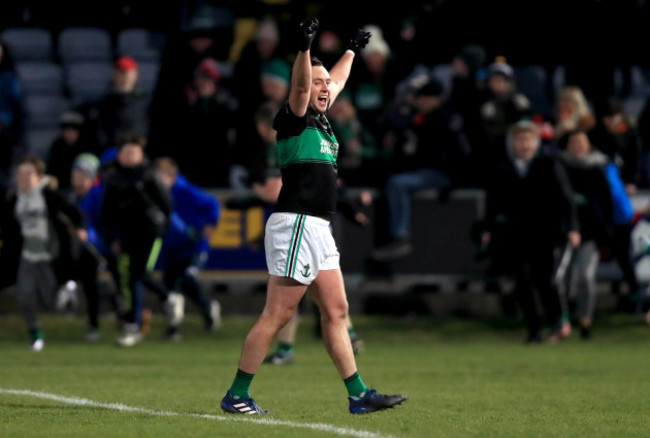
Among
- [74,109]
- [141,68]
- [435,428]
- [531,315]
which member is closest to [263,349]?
[435,428]

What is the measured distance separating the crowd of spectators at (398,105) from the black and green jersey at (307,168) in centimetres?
832

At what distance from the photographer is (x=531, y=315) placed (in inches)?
681

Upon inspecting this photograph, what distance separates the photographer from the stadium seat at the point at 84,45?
2369cm

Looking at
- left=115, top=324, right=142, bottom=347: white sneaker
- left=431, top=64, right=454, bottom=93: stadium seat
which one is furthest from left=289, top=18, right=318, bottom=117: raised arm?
left=431, top=64, right=454, bottom=93: stadium seat

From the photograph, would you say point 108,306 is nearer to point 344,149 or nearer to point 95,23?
point 344,149

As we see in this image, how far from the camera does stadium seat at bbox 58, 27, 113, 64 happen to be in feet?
77.7

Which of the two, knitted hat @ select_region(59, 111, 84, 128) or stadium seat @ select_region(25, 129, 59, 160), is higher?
knitted hat @ select_region(59, 111, 84, 128)

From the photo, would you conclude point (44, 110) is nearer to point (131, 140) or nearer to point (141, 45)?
point (141, 45)

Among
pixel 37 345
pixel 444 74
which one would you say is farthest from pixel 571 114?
pixel 37 345

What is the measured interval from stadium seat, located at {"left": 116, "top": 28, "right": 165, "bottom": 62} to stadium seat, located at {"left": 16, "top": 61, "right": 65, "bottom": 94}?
1.07 metres

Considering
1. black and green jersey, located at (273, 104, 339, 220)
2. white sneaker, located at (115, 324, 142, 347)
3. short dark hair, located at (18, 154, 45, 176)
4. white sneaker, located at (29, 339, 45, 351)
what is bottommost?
white sneaker, located at (29, 339, 45, 351)

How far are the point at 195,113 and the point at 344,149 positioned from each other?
2253 mm

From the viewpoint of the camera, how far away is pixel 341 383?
39.3 ft

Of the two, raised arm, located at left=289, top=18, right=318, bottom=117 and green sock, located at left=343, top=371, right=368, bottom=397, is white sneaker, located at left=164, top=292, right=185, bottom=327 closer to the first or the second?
green sock, located at left=343, top=371, right=368, bottom=397
